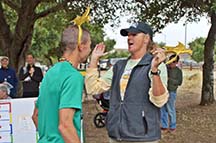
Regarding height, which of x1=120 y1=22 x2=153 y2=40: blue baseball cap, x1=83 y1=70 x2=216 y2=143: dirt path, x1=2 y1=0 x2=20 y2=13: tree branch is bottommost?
x1=83 y1=70 x2=216 y2=143: dirt path

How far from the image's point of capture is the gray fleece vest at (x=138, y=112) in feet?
11.7

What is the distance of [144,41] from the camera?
3729mm

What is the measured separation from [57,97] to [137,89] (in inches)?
39.8

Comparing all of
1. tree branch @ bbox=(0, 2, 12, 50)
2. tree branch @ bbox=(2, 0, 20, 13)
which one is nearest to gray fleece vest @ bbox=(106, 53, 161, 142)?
tree branch @ bbox=(0, 2, 12, 50)

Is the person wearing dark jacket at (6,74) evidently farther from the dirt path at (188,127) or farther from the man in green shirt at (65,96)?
the man in green shirt at (65,96)

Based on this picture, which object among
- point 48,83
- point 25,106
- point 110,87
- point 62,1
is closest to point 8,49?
point 62,1

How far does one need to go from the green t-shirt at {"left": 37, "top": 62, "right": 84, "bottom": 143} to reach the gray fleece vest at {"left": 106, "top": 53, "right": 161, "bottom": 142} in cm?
86

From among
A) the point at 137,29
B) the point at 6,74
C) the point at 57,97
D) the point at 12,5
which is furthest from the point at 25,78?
the point at 57,97

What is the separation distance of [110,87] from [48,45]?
31.0 meters

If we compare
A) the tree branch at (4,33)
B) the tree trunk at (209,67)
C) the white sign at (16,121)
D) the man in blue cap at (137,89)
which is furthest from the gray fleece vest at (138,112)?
the tree trunk at (209,67)

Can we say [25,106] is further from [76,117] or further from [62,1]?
[62,1]

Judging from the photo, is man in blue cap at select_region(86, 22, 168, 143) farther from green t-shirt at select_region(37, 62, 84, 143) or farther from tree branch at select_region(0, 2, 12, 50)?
tree branch at select_region(0, 2, 12, 50)

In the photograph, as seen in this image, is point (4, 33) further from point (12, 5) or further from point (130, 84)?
point (130, 84)

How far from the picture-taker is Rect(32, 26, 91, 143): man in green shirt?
2686 mm
